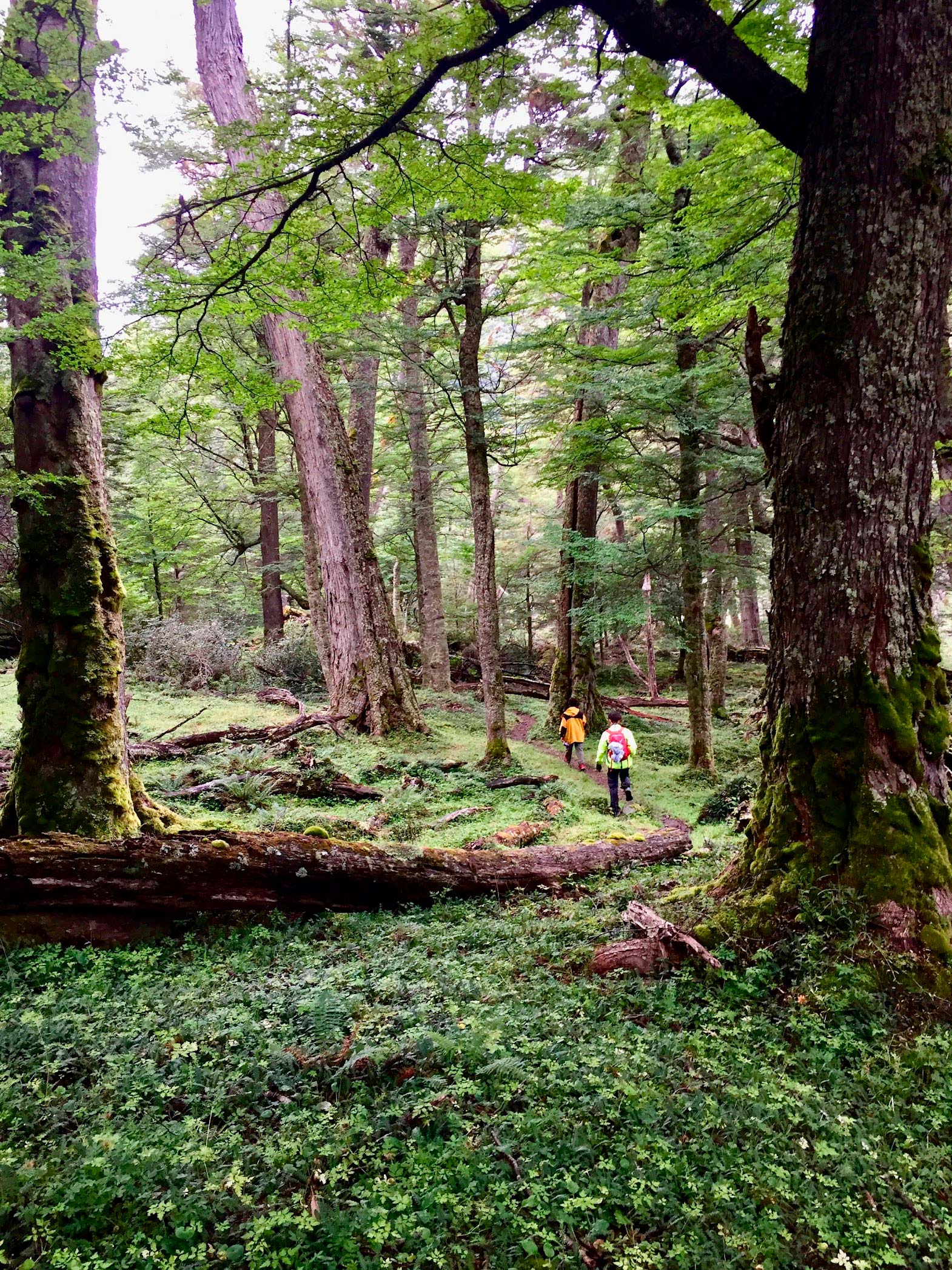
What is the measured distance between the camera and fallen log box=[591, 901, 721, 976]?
161 inches

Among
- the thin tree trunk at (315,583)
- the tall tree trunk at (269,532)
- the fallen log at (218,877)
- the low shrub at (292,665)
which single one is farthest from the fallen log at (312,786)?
the tall tree trunk at (269,532)

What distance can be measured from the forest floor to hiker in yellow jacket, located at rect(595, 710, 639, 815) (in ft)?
17.0

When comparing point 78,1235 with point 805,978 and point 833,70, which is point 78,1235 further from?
point 833,70

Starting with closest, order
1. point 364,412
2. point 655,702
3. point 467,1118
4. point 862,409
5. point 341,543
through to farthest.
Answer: point 467,1118
point 862,409
point 341,543
point 364,412
point 655,702

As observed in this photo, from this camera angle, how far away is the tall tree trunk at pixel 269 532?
1852 cm

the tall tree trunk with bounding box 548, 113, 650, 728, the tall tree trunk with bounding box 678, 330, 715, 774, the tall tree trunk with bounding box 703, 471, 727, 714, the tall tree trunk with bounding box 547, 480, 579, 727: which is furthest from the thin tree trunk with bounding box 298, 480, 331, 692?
the tall tree trunk with bounding box 703, 471, 727, 714

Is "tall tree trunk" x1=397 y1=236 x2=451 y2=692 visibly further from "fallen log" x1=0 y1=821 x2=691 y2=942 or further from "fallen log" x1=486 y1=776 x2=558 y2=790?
"fallen log" x1=0 y1=821 x2=691 y2=942

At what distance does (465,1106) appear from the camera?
298cm

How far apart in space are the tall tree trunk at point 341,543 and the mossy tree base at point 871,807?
9663 mm

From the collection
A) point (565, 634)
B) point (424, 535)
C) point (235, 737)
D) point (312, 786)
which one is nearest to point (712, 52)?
point (312, 786)

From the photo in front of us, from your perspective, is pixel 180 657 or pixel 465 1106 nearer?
pixel 465 1106

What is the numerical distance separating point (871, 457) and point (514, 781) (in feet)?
25.6

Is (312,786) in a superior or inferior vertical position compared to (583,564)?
inferior

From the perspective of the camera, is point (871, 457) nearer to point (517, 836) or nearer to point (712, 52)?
point (712, 52)
